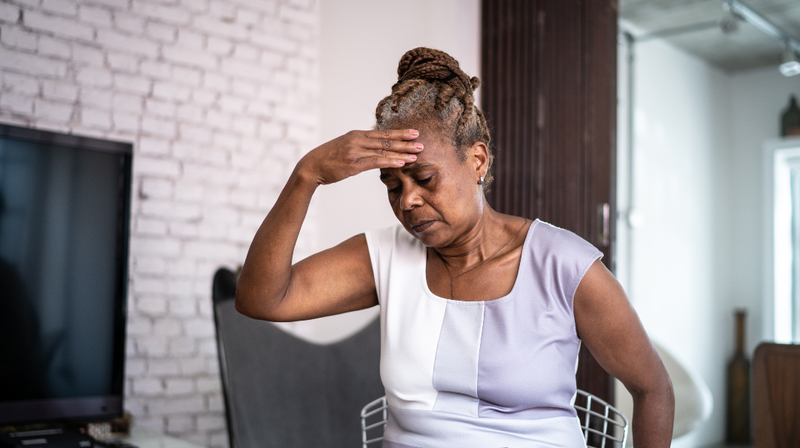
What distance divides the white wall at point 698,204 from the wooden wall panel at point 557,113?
186cm

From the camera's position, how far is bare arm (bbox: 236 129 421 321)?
4.08 feet

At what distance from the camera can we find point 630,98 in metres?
4.43

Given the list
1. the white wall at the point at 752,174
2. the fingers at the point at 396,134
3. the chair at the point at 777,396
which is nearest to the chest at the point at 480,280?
the fingers at the point at 396,134

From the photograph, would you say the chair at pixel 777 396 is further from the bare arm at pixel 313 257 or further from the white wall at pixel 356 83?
the white wall at pixel 356 83

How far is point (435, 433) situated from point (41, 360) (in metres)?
1.22

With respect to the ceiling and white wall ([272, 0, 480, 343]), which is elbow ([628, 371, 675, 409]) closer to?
white wall ([272, 0, 480, 343])

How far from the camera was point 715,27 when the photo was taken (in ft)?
14.9

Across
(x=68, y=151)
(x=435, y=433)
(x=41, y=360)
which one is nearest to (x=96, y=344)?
(x=41, y=360)

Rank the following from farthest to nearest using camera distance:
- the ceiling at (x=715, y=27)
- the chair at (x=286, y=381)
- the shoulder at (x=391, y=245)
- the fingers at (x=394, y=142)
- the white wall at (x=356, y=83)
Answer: the ceiling at (x=715, y=27) → the white wall at (x=356, y=83) → the chair at (x=286, y=381) → the shoulder at (x=391, y=245) → the fingers at (x=394, y=142)

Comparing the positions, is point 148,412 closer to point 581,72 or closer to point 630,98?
point 581,72

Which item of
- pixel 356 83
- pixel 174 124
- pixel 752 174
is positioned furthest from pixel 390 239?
pixel 752 174

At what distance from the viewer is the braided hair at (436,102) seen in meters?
1.31

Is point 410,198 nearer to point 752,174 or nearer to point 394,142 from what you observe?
point 394,142

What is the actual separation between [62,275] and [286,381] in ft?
2.31
